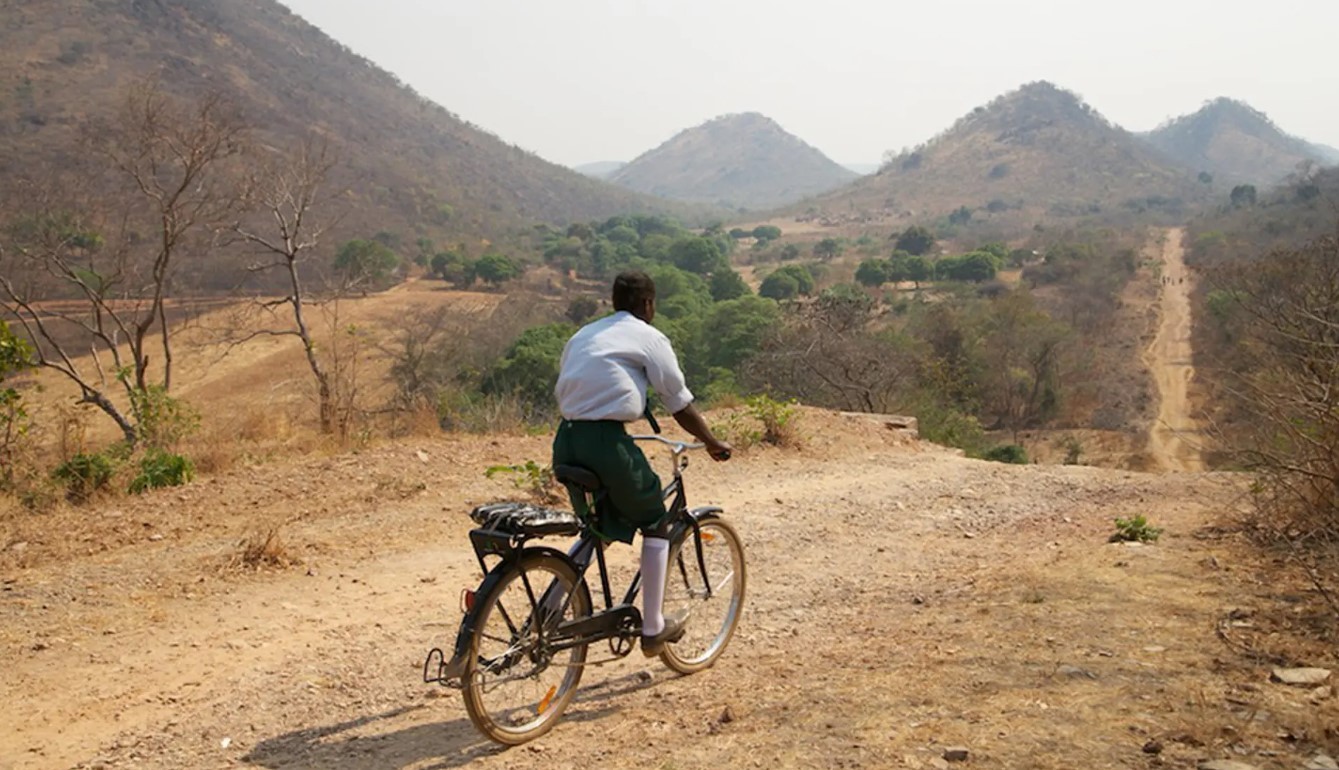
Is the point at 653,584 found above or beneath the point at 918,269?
beneath

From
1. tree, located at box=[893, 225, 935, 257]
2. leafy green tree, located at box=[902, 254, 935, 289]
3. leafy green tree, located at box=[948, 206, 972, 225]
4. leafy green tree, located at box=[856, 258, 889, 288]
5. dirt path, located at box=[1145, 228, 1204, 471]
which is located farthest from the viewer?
leafy green tree, located at box=[948, 206, 972, 225]

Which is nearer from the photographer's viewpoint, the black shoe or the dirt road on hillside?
the dirt road on hillside

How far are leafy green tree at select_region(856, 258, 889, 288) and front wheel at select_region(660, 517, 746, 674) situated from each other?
52531 millimetres

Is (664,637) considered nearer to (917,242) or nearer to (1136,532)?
(1136,532)

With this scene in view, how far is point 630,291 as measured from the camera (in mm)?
3934

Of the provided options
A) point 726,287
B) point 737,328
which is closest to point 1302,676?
point 737,328

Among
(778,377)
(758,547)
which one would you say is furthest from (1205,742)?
(778,377)

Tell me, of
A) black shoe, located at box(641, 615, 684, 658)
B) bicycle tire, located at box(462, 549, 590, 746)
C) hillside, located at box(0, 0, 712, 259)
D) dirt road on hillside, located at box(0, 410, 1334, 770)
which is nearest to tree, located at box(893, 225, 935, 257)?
hillside, located at box(0, 0, 712, 259)

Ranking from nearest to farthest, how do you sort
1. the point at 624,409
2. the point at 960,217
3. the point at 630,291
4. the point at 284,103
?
the point at 624,409 → the point at 630,291 → the point at 284,103 → the point at 960,217

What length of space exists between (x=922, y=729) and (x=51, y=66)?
62331 mm

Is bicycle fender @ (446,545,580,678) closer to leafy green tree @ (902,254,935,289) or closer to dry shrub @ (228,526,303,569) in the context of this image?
dry shrub @ (228,526,303,569)

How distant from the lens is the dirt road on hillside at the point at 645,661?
3.59 meters

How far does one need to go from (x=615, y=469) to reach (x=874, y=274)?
53955mm

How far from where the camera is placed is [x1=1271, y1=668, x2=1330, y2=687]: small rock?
146 inches
